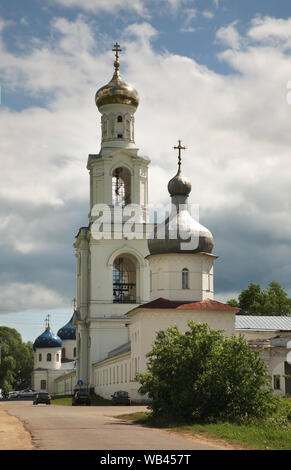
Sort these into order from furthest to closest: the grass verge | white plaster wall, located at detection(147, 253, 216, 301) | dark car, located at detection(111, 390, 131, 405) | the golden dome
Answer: the golden dome → white plaster wall, located at detection(147, 253, 216, 301) → dark car, located at detection(111, 390, 131, 405) → the grass verge

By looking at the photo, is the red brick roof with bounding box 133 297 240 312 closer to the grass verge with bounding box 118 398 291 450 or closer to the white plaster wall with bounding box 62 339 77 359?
the grass verge with bounding box 118 398 291 450

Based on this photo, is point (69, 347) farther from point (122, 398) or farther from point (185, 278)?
point (122, 398)

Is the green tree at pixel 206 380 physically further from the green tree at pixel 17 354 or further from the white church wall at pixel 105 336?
the green tree at pixel 17 354

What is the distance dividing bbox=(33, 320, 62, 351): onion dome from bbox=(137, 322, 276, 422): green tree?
76356 mm

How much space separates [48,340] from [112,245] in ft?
147

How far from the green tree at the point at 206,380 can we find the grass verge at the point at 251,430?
674 mm

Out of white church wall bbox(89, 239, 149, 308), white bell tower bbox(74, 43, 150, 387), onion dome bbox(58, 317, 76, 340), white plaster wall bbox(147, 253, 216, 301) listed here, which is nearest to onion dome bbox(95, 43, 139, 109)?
white bell tower bbox(74, 43, 150, 387)

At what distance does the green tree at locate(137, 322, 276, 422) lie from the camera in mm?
24672

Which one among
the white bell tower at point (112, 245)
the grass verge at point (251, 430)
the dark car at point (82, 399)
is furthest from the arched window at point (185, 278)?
the grass verge at point (251, 430)

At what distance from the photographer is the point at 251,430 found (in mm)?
20859

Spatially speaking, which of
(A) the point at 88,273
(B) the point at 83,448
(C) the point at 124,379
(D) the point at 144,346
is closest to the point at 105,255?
(A) the point at 88,273

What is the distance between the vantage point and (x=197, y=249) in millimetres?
47969

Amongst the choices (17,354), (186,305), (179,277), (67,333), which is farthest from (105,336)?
(17,354)

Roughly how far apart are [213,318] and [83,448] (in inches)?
1189
